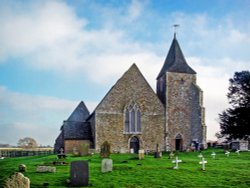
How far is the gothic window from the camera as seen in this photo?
141 feet

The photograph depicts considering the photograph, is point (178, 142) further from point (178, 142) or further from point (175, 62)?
point (175, 62)

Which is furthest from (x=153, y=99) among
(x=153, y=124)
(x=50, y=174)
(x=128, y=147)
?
(x=50, y=174)

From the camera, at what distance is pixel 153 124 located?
145 feet

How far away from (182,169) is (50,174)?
8044 mm

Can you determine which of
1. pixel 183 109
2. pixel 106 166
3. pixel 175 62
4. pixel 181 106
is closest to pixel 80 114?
pixel 181 106

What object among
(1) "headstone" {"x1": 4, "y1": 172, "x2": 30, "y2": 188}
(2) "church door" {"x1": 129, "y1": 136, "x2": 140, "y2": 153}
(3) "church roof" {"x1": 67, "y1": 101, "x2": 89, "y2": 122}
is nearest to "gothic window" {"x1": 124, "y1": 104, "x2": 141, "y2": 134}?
(2) "church door" {"x1": 129, "y1": 136, "x2": 140, "y2": 153}

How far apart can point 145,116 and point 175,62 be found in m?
9.59

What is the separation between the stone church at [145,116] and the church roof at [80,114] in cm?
14

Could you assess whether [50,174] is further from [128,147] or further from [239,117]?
[239,117]

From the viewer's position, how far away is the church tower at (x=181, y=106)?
45.9 meters

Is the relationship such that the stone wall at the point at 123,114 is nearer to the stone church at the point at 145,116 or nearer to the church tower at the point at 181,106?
the stone church at the point at 145,116

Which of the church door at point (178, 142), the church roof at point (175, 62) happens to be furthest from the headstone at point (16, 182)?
the church roof at point (175, 62)

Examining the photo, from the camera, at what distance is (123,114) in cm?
4288

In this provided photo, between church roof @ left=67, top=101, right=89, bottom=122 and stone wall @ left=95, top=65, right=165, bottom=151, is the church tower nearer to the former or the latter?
stone wall @ left=95, top=65, right=165, bottom=151
